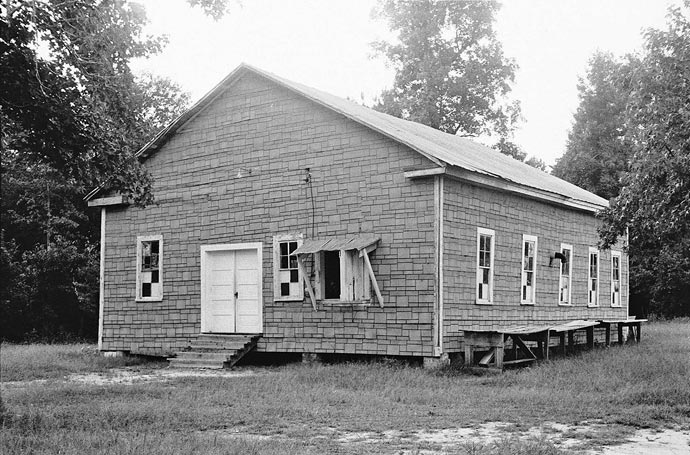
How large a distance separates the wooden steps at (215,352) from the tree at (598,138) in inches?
1132

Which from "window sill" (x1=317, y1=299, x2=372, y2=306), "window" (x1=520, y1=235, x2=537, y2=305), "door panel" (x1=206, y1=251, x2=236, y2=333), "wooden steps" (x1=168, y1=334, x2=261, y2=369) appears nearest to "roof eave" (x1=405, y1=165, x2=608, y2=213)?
"window" (x1=520, y1=235, x2=537, y2=305)

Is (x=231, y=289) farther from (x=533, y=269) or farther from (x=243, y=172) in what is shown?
(x=533, y=269)

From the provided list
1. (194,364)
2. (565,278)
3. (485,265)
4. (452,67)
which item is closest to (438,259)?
(485,265)

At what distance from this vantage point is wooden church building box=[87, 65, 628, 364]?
17.7 metres

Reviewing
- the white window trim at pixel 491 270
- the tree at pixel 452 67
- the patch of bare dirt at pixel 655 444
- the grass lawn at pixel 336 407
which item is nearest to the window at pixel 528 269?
the white window trim at pixel 491 270

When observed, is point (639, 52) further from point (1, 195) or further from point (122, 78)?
point (1, 195)

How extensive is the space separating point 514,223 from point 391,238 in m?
4.01

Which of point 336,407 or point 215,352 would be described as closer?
point 336,407

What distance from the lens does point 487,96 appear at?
44.6m

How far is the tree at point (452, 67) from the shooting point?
44.0m

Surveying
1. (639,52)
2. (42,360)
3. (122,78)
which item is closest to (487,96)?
(639,52)

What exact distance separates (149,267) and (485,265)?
325 inches

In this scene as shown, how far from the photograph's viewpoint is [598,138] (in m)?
49.2

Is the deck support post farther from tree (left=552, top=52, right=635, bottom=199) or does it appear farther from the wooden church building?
tree (left=552, top=52, right=635, bottom=199)
